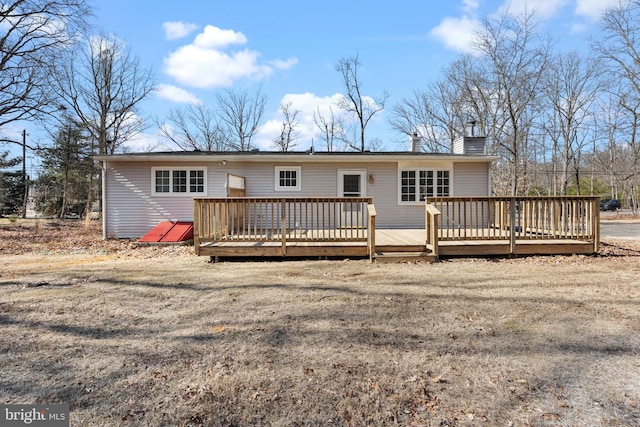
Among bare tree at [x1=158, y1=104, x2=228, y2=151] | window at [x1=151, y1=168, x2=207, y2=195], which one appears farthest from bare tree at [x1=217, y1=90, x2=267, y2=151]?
window at [x1=151, y1=168, x2=207, y2=195]

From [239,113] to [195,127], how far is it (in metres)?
3.92

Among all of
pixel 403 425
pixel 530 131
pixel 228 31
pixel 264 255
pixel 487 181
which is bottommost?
pixel 403 425

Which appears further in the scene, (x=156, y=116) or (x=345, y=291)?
(x=156, y=116)

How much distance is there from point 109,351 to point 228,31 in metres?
17.5

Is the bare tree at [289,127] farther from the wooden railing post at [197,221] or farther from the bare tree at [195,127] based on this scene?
the wooden railing post at [197,221]

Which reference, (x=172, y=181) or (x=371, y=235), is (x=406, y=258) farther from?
(x=172, y=181)

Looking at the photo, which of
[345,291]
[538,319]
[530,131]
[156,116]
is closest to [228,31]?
[156,116]

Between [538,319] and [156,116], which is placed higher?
[156,116]

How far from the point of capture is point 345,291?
473cm

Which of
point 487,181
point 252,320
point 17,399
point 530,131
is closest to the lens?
point 17,399

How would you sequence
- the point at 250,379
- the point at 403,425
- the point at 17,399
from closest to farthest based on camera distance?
the point at 403,425, the point at 17,399, the point at 250,379

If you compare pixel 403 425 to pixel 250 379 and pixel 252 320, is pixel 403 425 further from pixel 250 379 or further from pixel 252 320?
pixel 252 320

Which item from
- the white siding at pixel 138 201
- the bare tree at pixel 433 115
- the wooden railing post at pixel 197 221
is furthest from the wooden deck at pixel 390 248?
the bare tree at pixel 433 115

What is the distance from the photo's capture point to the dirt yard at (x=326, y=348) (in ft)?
7.29
